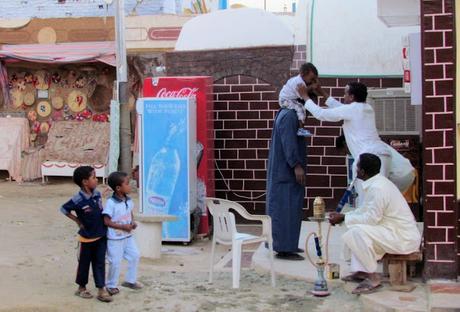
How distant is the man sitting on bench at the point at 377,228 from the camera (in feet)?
18.6

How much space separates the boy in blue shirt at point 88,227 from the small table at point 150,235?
5.52ft

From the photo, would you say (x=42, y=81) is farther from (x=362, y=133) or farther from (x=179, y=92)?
(x=362, y=133)

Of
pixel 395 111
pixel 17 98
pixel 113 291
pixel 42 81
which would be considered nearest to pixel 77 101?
pixel 42 81

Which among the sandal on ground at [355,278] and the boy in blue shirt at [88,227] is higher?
the boy in blue shirt at [88,227]

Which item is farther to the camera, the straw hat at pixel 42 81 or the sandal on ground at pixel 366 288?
the straw hat at pixel 42 81

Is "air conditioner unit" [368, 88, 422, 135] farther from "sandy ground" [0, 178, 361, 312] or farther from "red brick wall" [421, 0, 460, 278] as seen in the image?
"red brick wall" [421, 0, 460, 278]

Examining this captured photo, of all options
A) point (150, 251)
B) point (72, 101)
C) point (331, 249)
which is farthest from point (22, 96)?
point (331, 249)

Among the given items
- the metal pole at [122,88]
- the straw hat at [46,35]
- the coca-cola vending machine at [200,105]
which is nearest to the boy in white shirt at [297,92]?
the coca-cola vending machine at [200,105]

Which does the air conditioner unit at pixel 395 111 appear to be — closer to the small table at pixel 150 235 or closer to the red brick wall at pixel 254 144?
the red brick wall at pixel 254 144

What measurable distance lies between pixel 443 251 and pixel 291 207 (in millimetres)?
1707

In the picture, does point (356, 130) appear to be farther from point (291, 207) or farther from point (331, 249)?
point (331, 249)

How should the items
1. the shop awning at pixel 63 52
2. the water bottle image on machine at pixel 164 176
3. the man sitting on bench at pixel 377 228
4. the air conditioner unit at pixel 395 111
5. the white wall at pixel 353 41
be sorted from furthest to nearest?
1. the shop awning at pixel 63 52
2. the white wall at pixel 353 41
3. the air conditioner unit at pixel 395 111
4. the water bottle image on machine at pixel 164 176
5. the man sitting on bench at pixel 377 228

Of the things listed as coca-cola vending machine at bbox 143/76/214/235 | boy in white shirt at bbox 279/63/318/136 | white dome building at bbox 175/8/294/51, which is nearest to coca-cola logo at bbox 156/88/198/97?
coca-cola vending machine at bbox 143/76/214/235

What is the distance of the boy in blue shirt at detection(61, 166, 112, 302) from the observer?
5.82m
